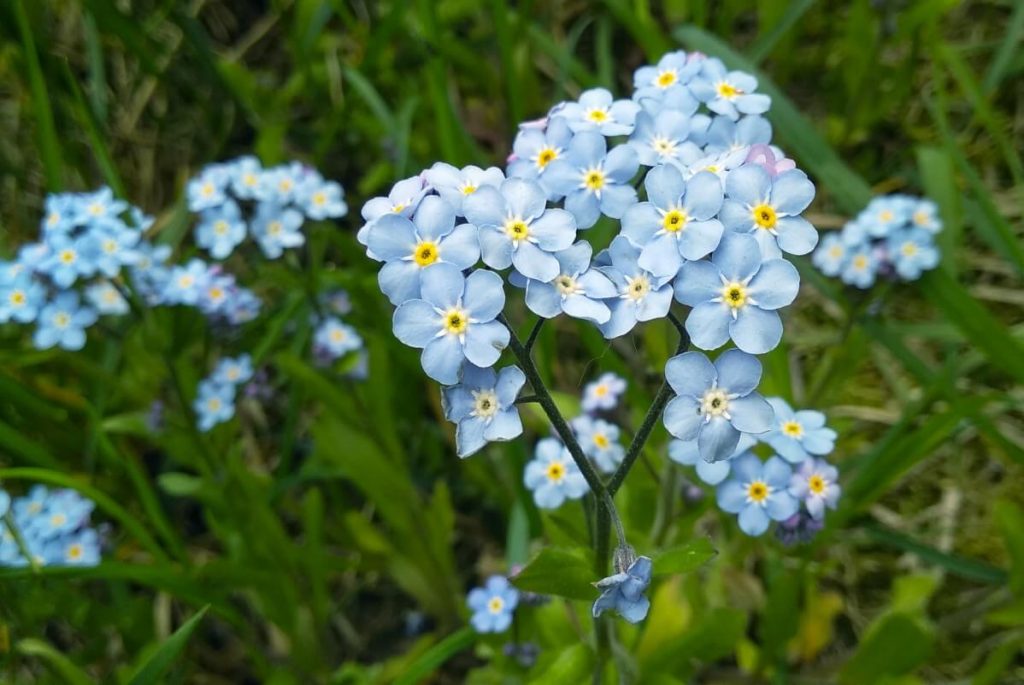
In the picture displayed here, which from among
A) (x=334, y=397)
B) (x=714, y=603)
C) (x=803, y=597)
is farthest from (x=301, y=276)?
(x=803, y=597)

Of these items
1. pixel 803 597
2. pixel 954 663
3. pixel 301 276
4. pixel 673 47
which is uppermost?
pixel 673 47

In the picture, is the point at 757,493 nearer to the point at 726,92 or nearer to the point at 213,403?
the point at 726,92

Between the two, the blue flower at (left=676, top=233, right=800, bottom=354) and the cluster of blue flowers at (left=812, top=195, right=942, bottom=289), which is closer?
the blue flower at (left=676, top=233, right=800, bottom=354)

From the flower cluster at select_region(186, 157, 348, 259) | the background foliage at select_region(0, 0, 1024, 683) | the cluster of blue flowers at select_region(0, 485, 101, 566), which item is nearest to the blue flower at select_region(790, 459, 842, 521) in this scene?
the background foliage at select_region(0, 0, 1024, 683)

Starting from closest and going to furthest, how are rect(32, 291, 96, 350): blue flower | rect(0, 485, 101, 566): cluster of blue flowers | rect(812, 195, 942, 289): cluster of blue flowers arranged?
1. rect(0, 485, 101, 566): cluster of blue flowers
2. rect(32, 291, 96, 350): blue flower
3. rect(812, 195, 942, 289): cluster of blue flowers

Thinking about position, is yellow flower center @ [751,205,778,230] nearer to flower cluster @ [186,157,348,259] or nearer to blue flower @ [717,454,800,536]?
blue flower @ [717,454,800,536]

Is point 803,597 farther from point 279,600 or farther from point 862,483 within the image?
point 279,600
